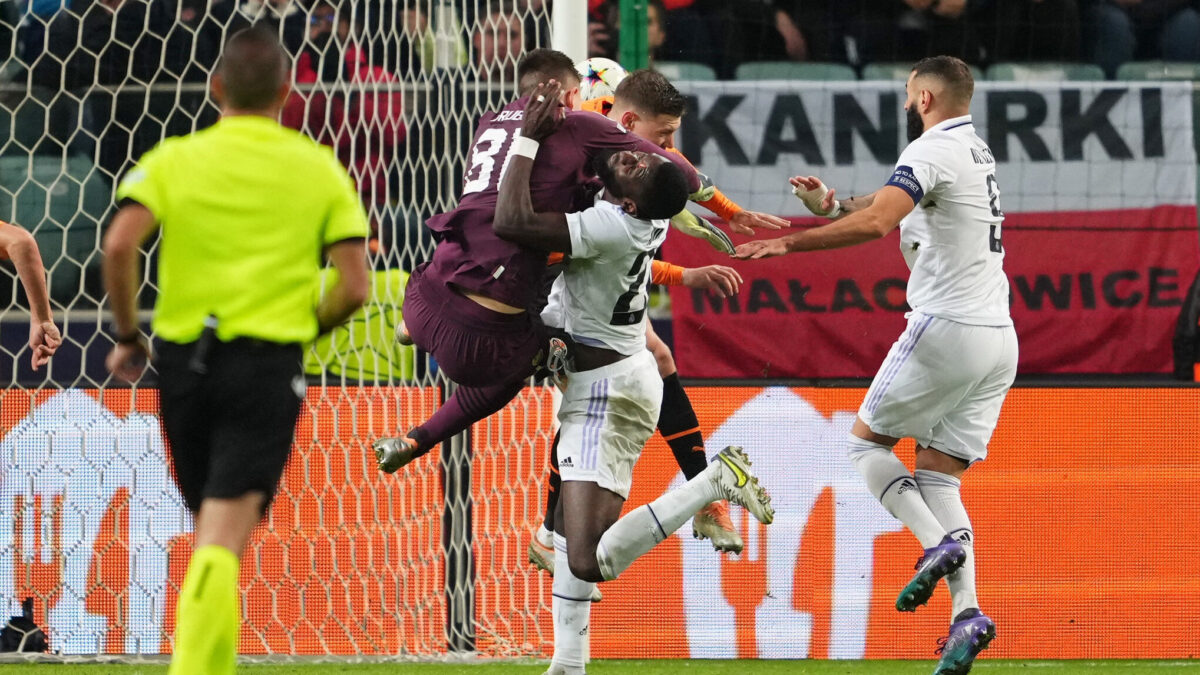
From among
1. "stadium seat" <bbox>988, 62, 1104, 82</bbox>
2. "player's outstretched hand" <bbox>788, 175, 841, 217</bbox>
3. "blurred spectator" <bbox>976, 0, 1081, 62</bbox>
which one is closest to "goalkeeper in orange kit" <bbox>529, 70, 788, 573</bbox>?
"player's outstretched hand" <bbox>788, 175, 841, 217</bbox>

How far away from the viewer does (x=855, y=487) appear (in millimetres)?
7227

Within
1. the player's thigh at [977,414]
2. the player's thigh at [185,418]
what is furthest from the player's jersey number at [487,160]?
the player's thigh at [977,414]

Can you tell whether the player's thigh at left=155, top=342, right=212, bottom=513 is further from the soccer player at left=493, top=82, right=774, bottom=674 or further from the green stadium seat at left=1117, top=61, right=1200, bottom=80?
the green stadium seat at left=1117, top=61, right=1200, bottom=80

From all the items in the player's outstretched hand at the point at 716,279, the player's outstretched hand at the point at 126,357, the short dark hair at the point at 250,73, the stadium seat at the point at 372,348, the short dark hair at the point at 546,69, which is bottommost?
the stadium seat at the point at 372,348

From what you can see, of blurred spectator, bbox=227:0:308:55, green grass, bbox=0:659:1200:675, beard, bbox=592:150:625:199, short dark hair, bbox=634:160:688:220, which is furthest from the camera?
blurred spectator, bbox=227:0:308:55

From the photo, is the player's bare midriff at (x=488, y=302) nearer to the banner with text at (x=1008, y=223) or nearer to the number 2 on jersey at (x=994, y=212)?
the number 2 on jersey at (x=994, y=212)

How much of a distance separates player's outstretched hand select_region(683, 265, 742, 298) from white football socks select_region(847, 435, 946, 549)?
86 centimetres

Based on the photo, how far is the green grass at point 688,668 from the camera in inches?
255

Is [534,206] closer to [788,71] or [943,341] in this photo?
[943,341]

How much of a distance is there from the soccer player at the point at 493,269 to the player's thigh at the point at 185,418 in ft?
4.77

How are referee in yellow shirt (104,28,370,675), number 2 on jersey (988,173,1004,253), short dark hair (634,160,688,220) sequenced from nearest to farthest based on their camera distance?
referee in yellow shirt (104,28,370,675), short dark hair (634,160,688,220), number 2 on jersey (988,173,1004,253)

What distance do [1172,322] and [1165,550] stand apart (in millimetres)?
1122

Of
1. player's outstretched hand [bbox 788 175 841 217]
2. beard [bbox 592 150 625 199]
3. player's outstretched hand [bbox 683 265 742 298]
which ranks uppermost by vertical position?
beard [bbox 592 150 625 199]

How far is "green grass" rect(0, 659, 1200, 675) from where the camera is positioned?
255 inches
